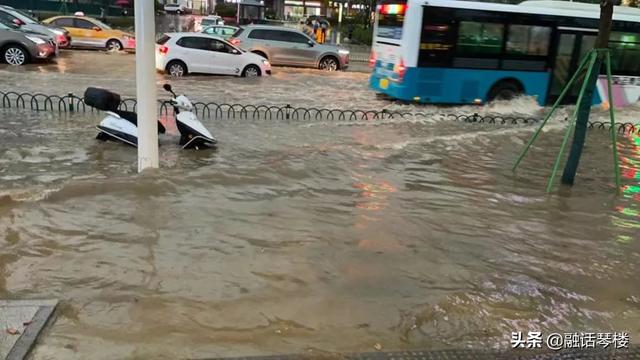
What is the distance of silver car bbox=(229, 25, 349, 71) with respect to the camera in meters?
24.1

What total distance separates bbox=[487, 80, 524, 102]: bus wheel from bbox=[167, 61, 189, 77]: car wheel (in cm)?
993

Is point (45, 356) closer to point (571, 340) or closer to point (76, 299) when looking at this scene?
point (76, 299)

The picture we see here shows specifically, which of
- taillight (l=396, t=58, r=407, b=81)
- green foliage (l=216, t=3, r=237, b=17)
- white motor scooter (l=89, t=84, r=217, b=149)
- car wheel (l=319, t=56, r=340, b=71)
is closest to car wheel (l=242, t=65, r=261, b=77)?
car wheel (l=319, t=56, r=340, b=71)

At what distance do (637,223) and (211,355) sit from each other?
18.1 ft

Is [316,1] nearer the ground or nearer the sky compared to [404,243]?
nearer the sky

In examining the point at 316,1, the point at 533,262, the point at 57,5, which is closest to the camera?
the point at 533,262

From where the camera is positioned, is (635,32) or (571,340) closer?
(571,340)

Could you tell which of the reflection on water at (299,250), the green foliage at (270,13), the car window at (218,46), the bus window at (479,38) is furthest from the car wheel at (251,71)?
the green foliage at (270,13)

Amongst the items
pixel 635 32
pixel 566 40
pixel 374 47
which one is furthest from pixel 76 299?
pixel 635 32

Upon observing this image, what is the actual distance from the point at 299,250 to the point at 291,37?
20118mm

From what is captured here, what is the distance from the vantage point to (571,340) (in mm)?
4117

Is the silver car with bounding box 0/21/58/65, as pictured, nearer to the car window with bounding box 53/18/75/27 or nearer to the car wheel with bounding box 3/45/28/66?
the car wheel with bounding box 3/45/28/66

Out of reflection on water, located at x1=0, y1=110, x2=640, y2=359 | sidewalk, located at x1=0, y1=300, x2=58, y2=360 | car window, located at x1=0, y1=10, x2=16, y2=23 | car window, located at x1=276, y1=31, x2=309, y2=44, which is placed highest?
car window, located at x1=0, y1=10, x2=16, y2=23

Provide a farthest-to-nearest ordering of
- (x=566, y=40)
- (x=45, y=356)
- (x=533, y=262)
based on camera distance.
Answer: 1. (x=566, y=40)
2. (x=533, y=262)
3. (x=45, y=356)
